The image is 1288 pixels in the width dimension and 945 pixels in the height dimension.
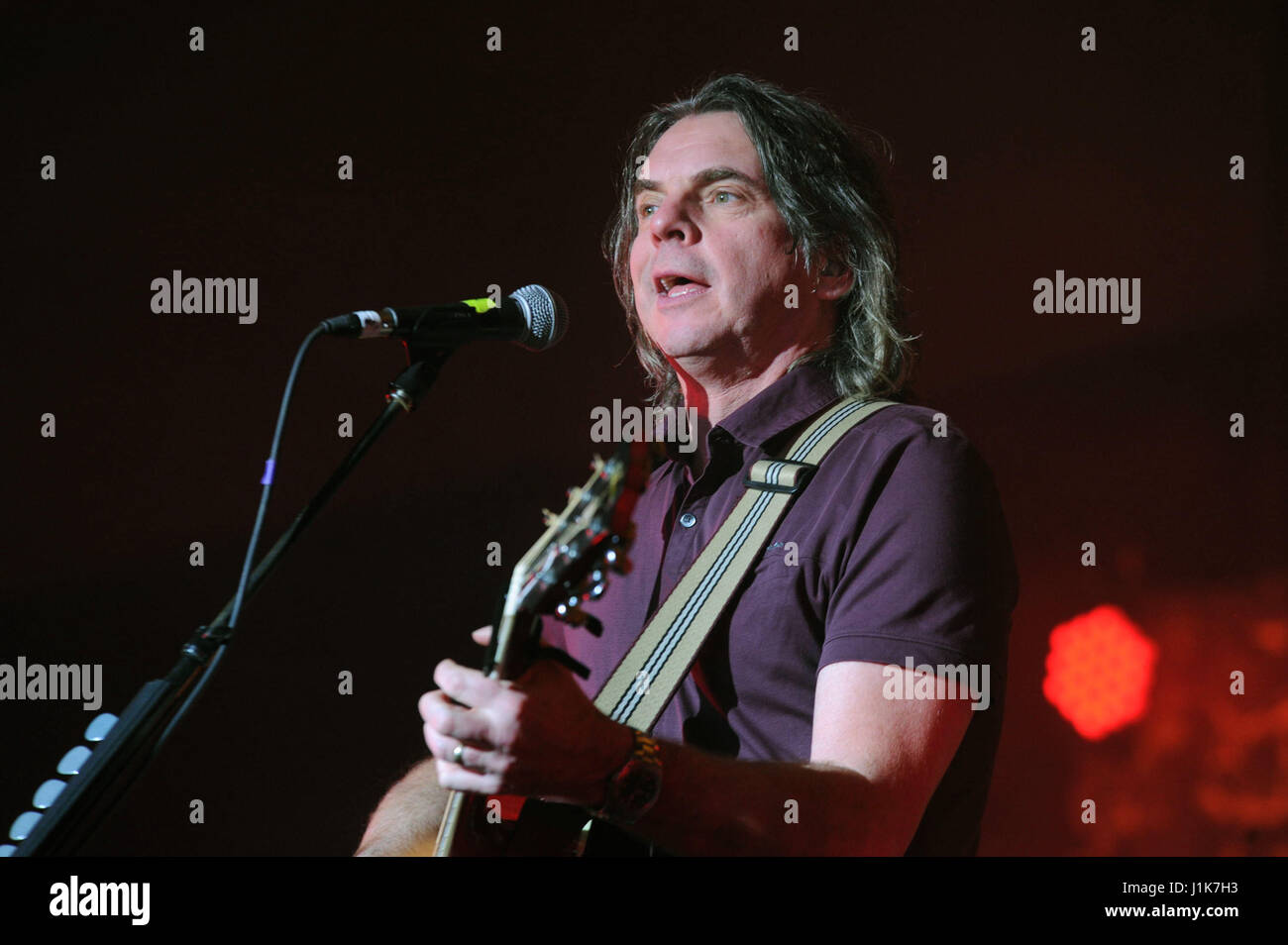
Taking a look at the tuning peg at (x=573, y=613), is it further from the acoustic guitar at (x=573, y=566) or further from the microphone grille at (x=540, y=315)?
the microphone grille at (x=540, y=315)

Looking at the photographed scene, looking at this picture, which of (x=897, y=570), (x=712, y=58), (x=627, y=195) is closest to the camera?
(x=897, y=570)

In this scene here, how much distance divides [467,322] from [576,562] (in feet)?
1.47

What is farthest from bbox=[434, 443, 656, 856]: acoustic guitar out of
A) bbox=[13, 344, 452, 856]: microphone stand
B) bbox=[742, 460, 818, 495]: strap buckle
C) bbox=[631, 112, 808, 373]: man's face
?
bbox=[631, 112, 808, 373]: man's face

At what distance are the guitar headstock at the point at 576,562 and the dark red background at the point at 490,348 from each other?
1.67 meters

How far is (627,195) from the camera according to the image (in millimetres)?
2771

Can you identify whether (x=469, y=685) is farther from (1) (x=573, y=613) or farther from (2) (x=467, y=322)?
(2) (x=467, y=322)

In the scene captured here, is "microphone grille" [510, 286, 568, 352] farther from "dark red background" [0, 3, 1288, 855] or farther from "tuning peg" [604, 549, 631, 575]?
"dark red background" [0, 3, 1288, 855]

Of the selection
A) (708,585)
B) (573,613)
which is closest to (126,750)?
(573,613)

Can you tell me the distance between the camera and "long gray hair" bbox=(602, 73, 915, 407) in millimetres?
2168

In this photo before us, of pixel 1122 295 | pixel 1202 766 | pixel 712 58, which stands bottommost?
pixel 1202 766

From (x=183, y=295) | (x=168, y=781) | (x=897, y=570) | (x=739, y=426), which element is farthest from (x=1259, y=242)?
(x=168, y=781)
